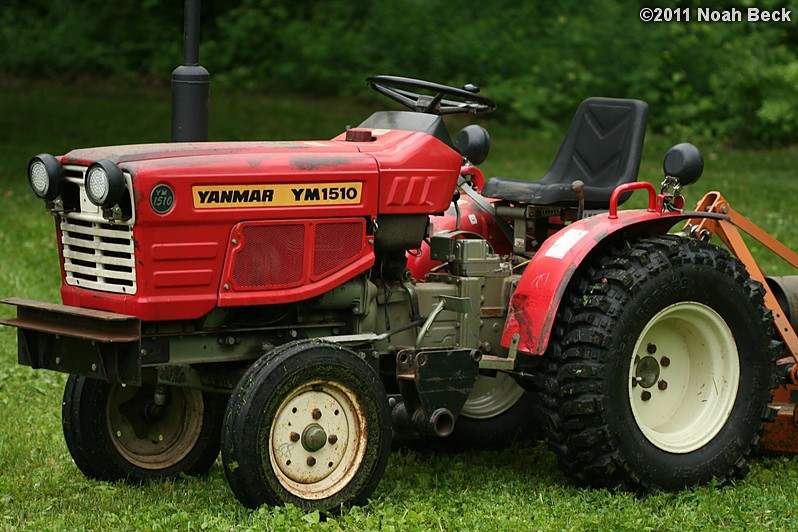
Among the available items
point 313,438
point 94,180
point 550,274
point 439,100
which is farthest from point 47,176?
point 550,274

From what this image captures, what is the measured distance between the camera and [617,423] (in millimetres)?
5148

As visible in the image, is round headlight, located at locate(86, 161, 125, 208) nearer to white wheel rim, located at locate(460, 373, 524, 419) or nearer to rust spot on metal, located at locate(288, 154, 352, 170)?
rust spot on metal, located at locate(288, 154, 352, 170)

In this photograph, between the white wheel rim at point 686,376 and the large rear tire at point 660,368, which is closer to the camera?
the large rear tire at point 660,368

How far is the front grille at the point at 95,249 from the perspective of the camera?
4.71 metres

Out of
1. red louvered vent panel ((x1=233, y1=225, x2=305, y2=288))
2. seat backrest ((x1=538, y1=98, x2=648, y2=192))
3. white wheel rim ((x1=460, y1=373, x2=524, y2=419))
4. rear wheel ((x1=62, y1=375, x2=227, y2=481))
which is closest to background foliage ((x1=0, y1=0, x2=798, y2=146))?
seat backrest ((x1=538, y1=98, x2=648, y2=192))

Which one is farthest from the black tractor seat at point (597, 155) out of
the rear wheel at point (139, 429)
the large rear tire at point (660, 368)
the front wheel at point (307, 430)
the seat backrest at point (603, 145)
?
the rear wheel at point (139, 429)

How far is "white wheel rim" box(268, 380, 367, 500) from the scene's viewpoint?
4.71 meters

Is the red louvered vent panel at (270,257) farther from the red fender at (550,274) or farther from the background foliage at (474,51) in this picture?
the background foliage at (474,51)

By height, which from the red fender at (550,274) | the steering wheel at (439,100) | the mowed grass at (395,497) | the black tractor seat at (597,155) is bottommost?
the mowed grass at (395,497)

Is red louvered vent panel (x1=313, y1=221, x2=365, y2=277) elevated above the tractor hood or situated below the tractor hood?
below

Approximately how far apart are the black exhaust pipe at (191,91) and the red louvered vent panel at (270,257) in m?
2.40

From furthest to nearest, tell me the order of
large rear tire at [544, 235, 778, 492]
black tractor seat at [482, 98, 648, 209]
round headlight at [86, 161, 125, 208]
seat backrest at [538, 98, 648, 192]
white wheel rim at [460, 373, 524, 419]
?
seat backrest at [538, 98, 648, 192]
white wheel rim at [460, 373, 524, 419]
black tractor seat at [482, 98, 648, 209]
large rear tire at [544, 235, 778, 492]
round headlight at [86, 161, 125, 208]

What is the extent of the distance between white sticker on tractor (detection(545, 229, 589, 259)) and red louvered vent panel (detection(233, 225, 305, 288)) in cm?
102

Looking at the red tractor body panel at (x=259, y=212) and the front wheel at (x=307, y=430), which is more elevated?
the red tractor body panel at (x=259, y=212)
